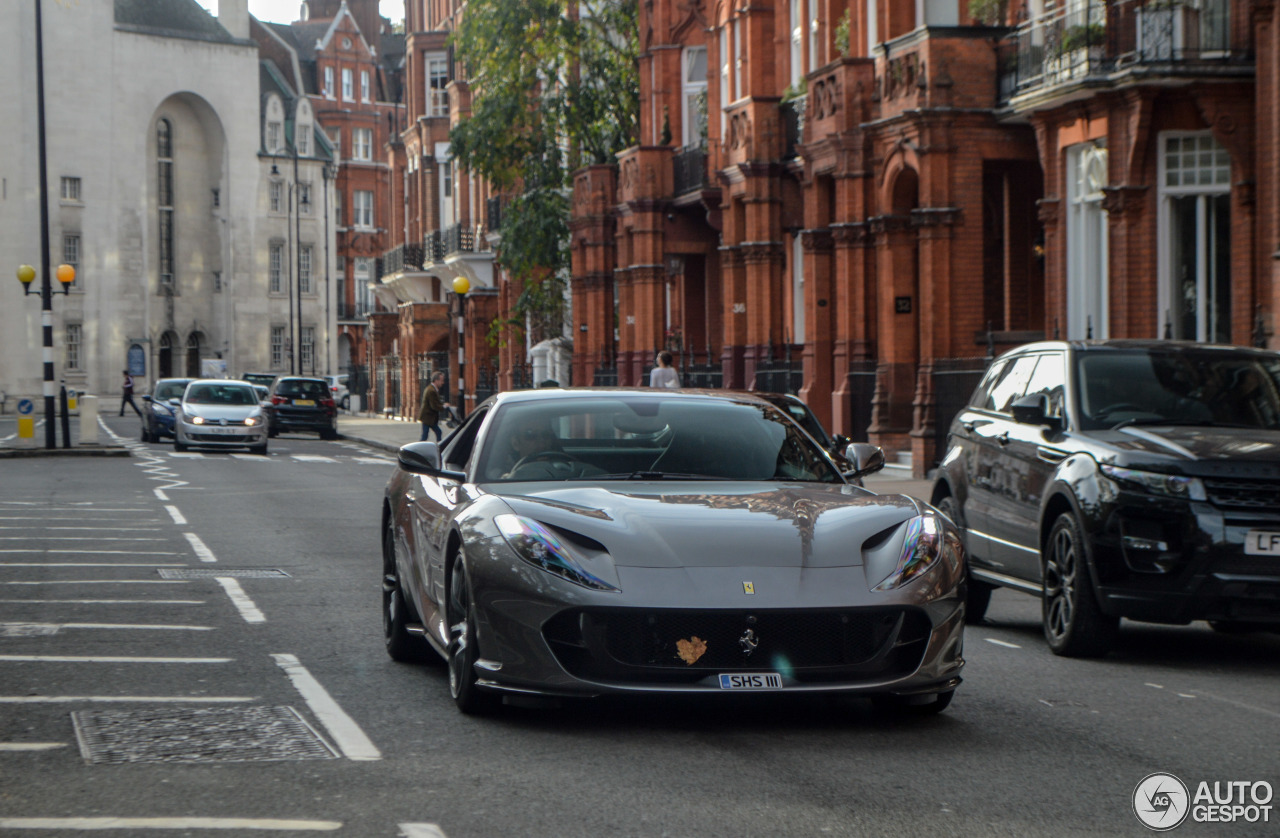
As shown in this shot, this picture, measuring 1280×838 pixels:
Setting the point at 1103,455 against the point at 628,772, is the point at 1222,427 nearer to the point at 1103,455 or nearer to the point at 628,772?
the point at 1103,455

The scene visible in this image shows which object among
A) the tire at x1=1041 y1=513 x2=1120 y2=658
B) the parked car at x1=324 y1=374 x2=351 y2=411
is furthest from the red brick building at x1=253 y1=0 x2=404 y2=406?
the tire at x1=1041 y1=513 x2=1120 y2=658

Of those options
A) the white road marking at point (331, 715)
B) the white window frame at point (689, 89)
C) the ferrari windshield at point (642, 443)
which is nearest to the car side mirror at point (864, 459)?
the ferrari windshield at point (642, 443)

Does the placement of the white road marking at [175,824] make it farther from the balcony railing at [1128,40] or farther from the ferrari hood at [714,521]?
the balcony railing at [1128,40]

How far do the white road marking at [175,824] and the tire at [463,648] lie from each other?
1674 millimetres

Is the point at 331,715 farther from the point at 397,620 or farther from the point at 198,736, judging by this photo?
the point at 397,620

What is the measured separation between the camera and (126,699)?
7.73 m

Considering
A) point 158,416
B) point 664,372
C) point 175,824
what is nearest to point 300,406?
point 158,416

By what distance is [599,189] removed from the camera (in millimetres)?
41344

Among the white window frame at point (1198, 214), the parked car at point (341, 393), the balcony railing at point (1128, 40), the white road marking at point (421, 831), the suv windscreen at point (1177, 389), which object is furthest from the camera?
the parked car at point (341, 393)

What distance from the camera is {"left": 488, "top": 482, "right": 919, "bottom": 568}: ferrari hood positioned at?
6699 millimetres

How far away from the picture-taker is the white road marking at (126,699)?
766 cm

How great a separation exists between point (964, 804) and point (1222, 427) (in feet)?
15.4

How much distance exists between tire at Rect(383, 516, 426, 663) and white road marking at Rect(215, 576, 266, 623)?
169 centimetres

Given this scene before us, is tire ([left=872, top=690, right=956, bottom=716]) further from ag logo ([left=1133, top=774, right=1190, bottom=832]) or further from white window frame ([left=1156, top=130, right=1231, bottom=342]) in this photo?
white window frame ([left=1156, top=130, right=1231, bottom=342])
